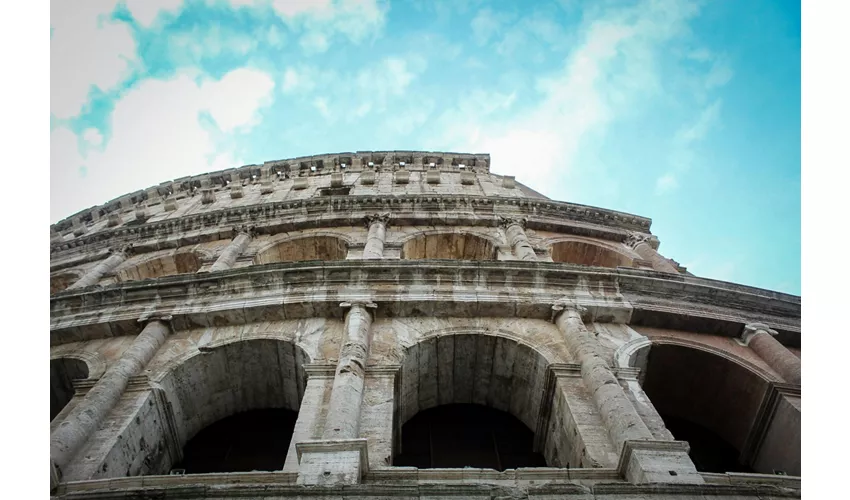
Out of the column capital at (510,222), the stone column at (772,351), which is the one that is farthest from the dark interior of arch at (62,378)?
the stone column at (772,351)

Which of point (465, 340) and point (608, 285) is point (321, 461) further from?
point (608, 285)

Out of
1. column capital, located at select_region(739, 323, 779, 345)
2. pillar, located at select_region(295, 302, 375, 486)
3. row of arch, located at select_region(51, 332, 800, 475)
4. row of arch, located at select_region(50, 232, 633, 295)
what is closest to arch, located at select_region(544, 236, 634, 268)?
row of arch, located at select_region(50, 232, 633, 295)

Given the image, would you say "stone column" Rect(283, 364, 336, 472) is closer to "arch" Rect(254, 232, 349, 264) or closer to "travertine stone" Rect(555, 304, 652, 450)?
"travertine stone" Rect(555, 304, 652, 450)

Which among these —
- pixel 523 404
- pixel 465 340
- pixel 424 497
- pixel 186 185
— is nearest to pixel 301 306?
pixel 465 340

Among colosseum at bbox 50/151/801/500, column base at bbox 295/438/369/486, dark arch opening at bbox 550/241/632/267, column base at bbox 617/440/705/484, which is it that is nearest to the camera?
column base at bbox 295/438/369/486

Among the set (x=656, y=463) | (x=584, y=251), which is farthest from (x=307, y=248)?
(x=656, y=463)

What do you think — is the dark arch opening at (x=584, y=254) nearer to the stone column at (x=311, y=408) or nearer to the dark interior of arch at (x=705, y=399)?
the dark interior of arch at (x=705, y=399)

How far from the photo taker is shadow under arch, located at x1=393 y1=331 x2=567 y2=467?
33.6 ft

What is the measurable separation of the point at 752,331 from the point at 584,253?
6.45 metres

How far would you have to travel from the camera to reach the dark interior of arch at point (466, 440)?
373 inches

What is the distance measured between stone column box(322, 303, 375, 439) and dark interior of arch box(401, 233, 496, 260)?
19.2ft

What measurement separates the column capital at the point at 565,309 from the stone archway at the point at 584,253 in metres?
6.16

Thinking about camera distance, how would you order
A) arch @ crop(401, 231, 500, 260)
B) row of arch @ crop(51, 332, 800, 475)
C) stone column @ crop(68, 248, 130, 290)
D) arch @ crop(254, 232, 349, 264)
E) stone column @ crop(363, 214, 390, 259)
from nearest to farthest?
row of arch @ crop(51, 332, 800, 475) < stone column @ crop(363, 214, 390, 259) < stone column @ crop(68, 248, 130, 290) < arch @ crop(401, 231, 500, 260) < arch @ crop(254, 232, 349, 264)

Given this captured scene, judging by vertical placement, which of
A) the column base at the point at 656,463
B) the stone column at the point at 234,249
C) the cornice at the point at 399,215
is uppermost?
the cornice at the point at 399,215
